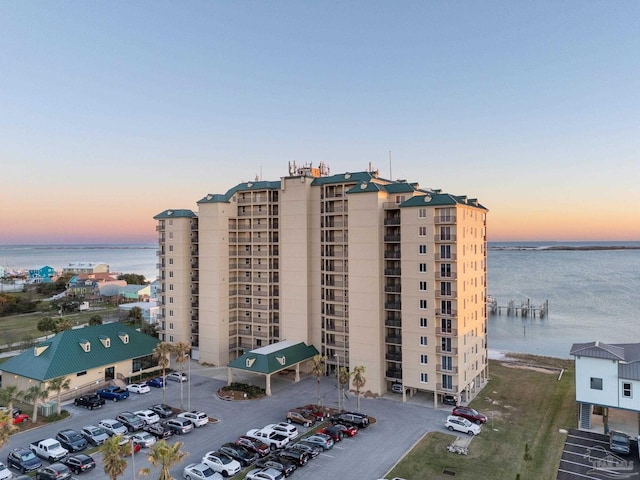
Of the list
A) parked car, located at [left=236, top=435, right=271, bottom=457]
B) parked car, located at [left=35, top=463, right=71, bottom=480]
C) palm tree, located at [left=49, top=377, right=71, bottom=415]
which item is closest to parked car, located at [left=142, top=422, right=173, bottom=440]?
parked car, located at [left=236, top=435, right=271, bottom=457]

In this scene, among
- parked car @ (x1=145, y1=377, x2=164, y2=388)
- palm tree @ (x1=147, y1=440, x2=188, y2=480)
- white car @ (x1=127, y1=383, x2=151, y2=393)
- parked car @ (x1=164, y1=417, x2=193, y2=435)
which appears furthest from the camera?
parked car @ (x1=145, y1=377, x2=164, y2=388)

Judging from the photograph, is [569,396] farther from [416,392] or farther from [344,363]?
[344,363]

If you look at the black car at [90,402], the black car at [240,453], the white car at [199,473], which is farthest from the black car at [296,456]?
the black car at [90,402]

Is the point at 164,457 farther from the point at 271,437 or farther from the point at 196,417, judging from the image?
the point at 196,417

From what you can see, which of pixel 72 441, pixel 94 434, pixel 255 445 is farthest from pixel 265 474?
pixel 72 441

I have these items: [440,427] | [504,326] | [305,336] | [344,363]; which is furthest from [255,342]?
[504,326]

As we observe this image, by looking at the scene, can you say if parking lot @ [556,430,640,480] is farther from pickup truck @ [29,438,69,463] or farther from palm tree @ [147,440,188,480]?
pickup truck @ [29,438,69,463]

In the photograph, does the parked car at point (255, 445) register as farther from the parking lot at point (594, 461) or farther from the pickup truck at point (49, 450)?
the parking lot at point (594, 461)
